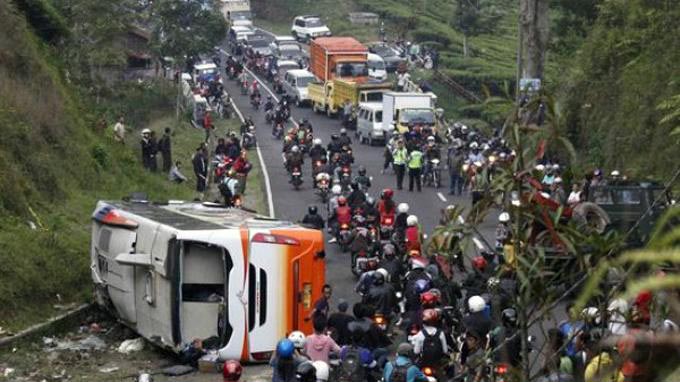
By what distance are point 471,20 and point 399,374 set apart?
6887 centimetres

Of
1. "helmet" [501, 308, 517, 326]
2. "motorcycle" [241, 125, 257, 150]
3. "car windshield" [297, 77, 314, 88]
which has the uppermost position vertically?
"helmet" [501, 308, 517, 326]

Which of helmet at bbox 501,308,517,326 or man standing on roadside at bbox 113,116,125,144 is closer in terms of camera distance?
helmet at bbox 501,308,517,326

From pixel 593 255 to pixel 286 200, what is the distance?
3292 cm

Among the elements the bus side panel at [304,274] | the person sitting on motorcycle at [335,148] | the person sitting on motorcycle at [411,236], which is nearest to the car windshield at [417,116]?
the person sitting on motorcycle at [335,148]

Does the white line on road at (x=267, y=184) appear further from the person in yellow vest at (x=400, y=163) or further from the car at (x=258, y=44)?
the car at (x=258, y=44)

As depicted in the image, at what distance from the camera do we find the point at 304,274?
1884 cm

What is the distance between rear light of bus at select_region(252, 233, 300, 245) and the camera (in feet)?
60.4

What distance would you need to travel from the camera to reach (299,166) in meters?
40.5

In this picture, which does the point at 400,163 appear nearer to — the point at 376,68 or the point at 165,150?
the point at 165,150

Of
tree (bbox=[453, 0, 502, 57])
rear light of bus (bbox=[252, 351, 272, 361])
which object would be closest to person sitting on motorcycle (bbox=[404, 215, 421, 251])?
rear light of bus (bbox=[252, 351, 272, 361])

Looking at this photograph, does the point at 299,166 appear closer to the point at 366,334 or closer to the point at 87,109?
the point at 87,109

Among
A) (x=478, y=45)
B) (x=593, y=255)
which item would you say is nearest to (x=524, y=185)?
(x=593, y=255)

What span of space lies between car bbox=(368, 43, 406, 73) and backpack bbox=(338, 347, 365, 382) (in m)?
60.3

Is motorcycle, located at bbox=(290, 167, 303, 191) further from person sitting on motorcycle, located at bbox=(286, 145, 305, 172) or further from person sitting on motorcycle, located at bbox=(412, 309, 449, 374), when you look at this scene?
person sitting on motorcycle, located at bbox=(412, 309, 449, 374)
